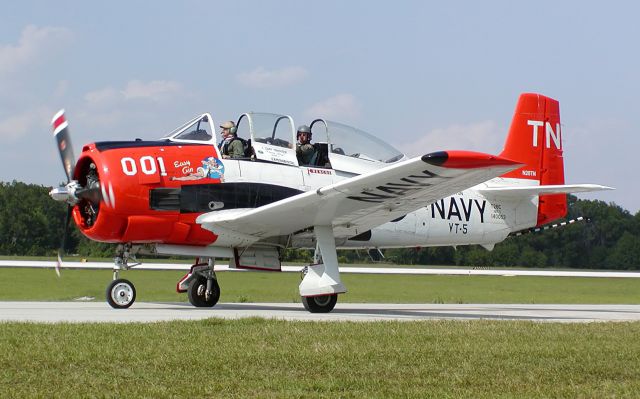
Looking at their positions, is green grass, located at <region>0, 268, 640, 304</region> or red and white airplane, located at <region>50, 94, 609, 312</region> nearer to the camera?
red and white airplane, located at <region>50, 94, 609, 312</region>

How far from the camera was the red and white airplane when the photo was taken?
13.0 meters

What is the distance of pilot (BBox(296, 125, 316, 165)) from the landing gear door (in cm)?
19

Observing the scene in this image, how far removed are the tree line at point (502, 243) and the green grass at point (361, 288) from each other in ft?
5.36

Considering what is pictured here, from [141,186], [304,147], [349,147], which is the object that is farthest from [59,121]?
[349,147]

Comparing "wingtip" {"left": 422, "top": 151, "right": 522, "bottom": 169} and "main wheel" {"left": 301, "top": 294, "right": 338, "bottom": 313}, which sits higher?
"wingtip" {"left": 422, "top": 151, "right": 522, "bottom": 169}

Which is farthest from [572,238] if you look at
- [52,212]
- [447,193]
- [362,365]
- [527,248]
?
[362,365]

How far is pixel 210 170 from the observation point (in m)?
13.8

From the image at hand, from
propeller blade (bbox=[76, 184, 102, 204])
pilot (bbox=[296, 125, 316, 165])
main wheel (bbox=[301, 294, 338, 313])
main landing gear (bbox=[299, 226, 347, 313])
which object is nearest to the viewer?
propeller blade (bbox=[76, 184, 102, 204])

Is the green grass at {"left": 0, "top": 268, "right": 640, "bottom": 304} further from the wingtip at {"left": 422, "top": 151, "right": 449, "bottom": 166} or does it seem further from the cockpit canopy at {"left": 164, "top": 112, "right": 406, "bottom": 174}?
the wingtip at {"left": 422, "top": 151, "right": 449, "bottom": 166}

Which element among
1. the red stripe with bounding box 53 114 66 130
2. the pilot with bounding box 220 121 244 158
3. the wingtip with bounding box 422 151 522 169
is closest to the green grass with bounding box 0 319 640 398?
the wingtip with bounding box 422 151 522 169

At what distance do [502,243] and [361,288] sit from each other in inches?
635

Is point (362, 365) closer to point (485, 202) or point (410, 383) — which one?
point (410, 383)

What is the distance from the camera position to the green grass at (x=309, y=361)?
20.2 ft

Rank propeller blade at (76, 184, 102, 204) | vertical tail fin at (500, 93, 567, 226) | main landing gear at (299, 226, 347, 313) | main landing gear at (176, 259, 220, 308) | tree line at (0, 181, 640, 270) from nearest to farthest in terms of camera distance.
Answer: propeller blade at (76, 184, 102, 204) < main landing gear at (299, 226, 347, 313) < main landing gear at (176, 259, 220, 308) < vertical tail fin at (500, 93, 567, 226) < tree line at (0, 181, 640, 270)
